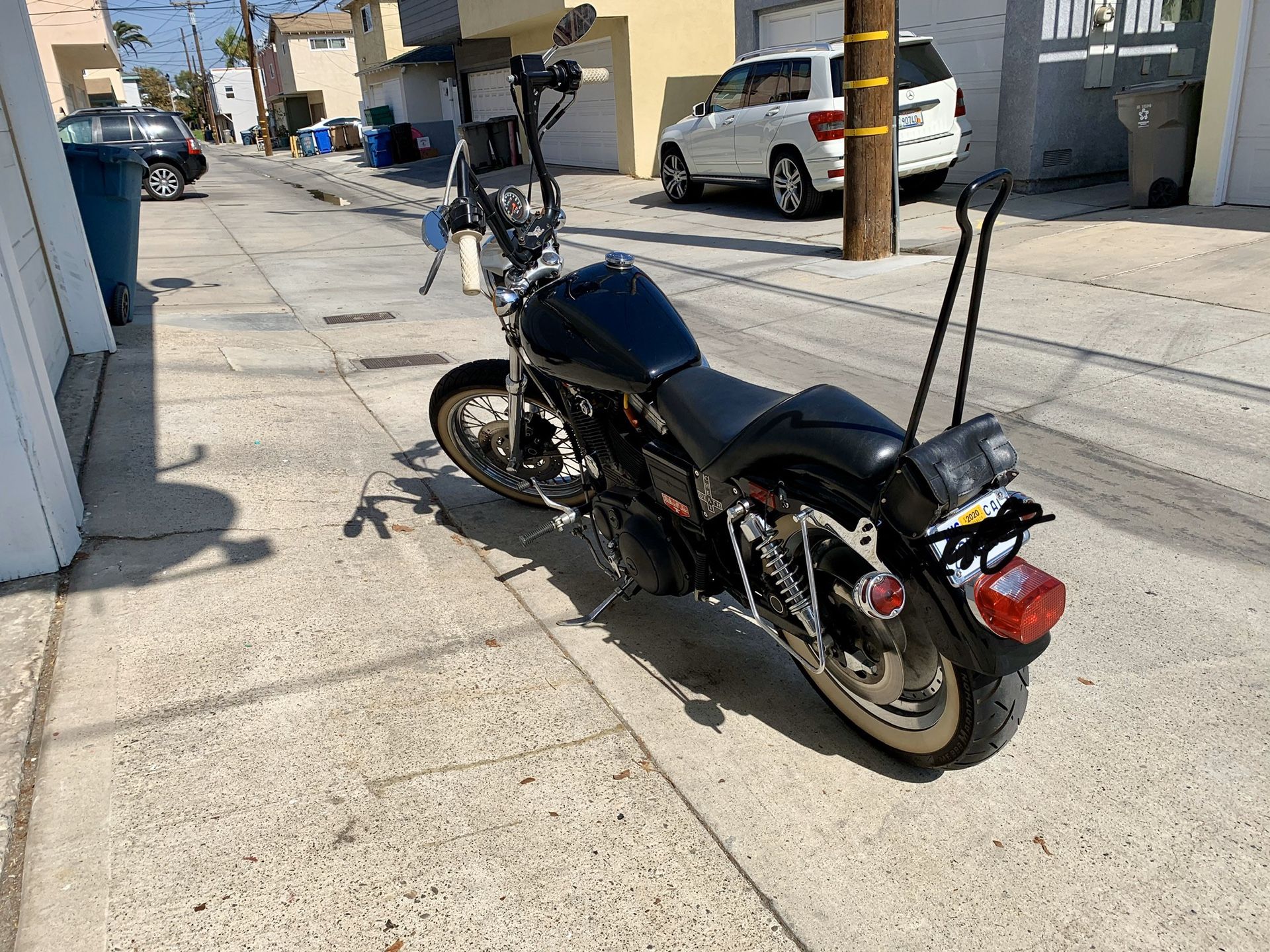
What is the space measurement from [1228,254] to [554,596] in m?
7.38

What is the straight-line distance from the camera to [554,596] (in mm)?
3713

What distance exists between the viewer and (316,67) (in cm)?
5334

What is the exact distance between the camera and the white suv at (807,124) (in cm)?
1114

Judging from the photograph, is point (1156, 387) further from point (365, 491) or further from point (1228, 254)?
point (365, 491)

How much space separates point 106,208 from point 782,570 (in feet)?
24.3

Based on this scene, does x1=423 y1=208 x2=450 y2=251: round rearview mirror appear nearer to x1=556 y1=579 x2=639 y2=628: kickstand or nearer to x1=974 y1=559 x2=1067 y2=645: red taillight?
x1=556 y1=579 x2=639 y2=628: kickstand

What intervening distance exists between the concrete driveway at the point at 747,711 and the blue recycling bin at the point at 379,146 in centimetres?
2379

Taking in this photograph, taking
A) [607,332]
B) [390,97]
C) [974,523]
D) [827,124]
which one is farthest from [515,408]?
[390,97]

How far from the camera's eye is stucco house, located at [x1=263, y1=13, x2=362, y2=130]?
52.8 meters

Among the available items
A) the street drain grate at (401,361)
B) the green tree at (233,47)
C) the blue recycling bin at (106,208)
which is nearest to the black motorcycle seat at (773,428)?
the street drain grate at (401,361)

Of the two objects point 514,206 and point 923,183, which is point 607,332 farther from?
point 923,183

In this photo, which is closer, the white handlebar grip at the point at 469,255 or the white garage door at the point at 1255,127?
the white handlebar grip at the point at 469,255

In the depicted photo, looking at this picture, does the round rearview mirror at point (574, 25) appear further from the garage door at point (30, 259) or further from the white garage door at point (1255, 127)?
the white garage door at point (1255, 127)

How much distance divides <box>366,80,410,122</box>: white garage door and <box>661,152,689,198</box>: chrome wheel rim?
22.2m
